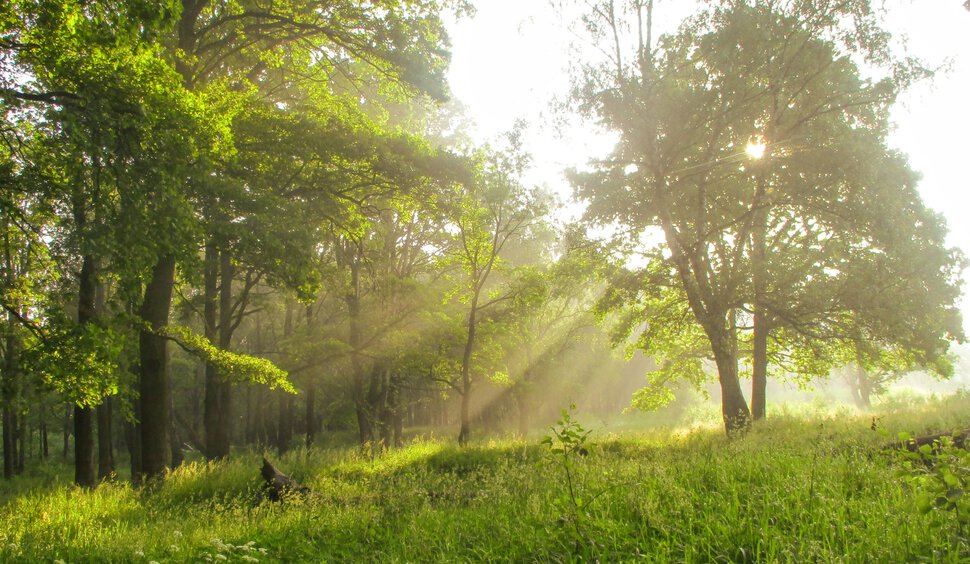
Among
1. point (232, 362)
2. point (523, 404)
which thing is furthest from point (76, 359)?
point (523, 404)

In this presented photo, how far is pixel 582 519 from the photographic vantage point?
12.7ft

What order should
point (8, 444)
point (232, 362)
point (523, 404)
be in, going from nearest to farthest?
point (232, 362) < point (8, 444) < point (523, 404)

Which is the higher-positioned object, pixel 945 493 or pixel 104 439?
pixel 945 493

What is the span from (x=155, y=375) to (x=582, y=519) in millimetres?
9605

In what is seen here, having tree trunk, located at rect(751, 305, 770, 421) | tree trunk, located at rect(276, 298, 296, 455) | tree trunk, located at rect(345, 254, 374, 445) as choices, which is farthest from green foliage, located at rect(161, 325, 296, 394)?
tree trunk, located at rect(276, 298, 296, 455)

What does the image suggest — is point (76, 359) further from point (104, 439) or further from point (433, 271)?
point (433, 271)

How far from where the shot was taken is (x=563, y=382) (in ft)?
103

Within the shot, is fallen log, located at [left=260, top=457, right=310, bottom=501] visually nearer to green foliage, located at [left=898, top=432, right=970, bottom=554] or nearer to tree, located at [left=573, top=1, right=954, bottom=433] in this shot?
green foliage, located at [left=898, top=432, right=970, bottom=554]

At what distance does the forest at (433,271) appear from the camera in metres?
4.69

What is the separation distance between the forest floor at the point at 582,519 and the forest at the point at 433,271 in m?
0.04

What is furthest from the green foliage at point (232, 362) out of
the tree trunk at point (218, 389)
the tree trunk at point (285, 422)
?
the tree trunk at point (285, 422)

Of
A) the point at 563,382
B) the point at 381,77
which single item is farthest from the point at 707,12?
the point at 563,382

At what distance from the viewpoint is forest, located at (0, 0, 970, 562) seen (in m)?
4.69

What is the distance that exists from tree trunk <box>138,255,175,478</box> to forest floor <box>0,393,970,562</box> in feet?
5.09
